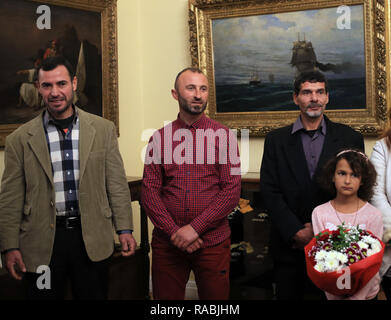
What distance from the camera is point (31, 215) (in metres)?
2.66

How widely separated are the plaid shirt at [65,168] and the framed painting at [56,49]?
1.20 m

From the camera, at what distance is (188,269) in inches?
121

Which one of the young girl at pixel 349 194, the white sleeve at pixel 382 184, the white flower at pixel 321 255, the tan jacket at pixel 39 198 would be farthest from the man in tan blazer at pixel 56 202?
the white sleeve at pixel 382 184

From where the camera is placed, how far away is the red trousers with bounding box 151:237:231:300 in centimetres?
298

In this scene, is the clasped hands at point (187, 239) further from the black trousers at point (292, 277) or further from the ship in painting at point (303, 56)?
the ship in painting at point (303, 56)

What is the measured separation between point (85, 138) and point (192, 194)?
72 cm

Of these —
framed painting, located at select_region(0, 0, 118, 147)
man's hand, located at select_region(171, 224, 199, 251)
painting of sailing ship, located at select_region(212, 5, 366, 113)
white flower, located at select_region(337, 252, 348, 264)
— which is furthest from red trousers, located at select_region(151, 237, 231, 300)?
painting of sailing ship, located at select_region(212, 5, 366, 113)

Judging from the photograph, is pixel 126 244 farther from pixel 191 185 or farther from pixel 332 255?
pixel 332 255

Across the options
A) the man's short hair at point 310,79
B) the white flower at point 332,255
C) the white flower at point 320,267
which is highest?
the man's short hair at point 310,79

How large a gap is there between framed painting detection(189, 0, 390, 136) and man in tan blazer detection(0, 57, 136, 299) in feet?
6.67

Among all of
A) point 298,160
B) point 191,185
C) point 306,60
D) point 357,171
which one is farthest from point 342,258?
point 306,60

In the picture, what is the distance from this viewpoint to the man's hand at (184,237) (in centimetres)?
287
